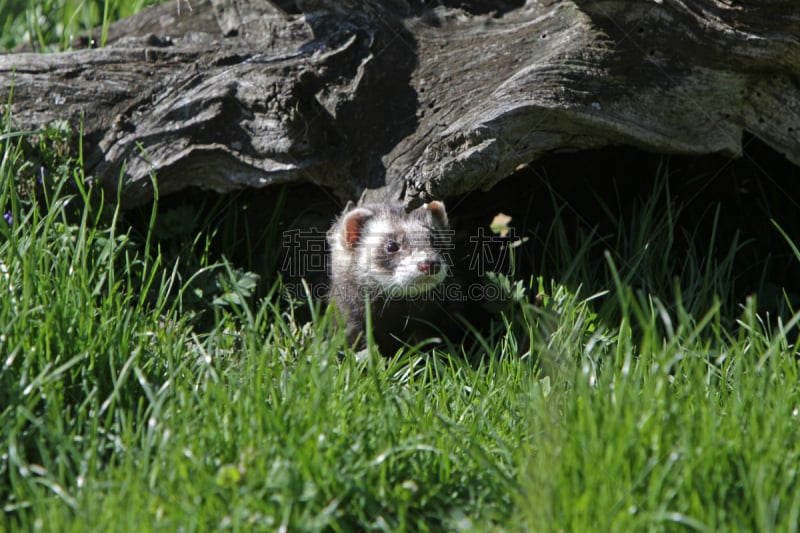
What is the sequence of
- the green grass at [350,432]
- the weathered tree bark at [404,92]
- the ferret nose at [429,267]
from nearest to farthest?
the green grass at [350,432] < the weathered tree bark at [404,92] < the ferret nose at [429,267]

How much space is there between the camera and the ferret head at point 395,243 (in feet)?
16.3

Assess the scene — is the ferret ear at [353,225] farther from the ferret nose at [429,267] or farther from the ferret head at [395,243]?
the ferret nose at [429,267]

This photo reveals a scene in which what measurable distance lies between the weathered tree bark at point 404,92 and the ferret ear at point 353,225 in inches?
5.9

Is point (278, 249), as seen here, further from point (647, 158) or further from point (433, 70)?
point (647, 158)

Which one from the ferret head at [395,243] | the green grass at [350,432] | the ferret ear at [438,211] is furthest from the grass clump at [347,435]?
the ferret ear at [438,211]

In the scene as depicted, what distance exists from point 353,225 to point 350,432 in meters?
2.06

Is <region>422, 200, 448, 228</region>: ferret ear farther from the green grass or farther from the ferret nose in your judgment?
the green grass

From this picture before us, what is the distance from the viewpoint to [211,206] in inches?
217

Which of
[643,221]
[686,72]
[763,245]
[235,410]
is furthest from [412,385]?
[763,245]

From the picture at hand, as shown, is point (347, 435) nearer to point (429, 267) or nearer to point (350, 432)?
point (350, 432)

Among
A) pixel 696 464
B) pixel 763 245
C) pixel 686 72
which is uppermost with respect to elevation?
pixel 686 72

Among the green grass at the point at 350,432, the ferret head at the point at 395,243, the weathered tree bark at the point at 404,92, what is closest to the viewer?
the green grass at the point at 350,432

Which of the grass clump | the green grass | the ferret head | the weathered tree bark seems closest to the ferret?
the ferret head

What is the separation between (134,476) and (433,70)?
292 centimetres
